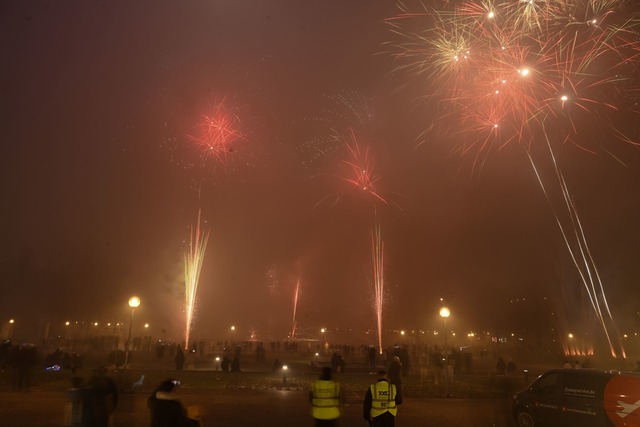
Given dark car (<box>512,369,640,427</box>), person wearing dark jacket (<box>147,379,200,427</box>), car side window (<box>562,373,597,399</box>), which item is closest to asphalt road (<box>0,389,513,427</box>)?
dark car (<box>512,369,640,427</box>)

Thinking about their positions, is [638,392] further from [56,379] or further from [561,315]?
[561,315]

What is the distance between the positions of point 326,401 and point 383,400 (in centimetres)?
Answer: 106

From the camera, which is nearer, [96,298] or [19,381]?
[19,381]

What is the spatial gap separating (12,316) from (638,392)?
79038mm

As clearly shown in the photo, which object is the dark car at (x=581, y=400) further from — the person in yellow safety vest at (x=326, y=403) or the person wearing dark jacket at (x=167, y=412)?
the person wearing dark jacket at (x=167, y=412)

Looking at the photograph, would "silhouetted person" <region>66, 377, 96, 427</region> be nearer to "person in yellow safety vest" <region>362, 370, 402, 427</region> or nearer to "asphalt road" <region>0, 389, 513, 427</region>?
"person in yellow safety vest" <region>362, 370, 402, 427</region>

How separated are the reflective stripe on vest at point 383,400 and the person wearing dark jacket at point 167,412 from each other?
3265mm

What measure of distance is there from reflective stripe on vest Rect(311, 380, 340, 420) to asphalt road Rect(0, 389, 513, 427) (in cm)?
492

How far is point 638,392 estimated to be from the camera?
991cm

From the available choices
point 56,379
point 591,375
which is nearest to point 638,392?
point 591,375

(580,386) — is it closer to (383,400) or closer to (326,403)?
(383,400)

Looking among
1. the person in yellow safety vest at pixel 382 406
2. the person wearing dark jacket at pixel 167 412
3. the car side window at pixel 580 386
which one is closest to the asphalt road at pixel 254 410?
the car side window at pixel 580 386

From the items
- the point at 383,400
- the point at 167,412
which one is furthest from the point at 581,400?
the point at 167,412

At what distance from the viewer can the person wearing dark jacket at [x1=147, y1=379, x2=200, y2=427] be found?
614 centimetres
